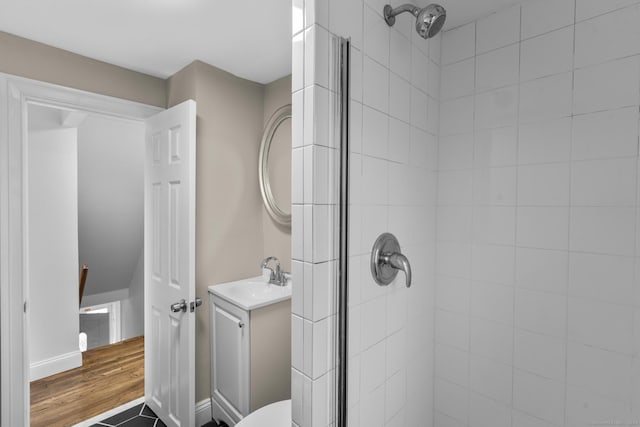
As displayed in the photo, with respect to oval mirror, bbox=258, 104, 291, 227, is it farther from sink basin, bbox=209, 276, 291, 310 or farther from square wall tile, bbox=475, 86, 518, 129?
square wall tile, bbox=475, 86, 518, 129

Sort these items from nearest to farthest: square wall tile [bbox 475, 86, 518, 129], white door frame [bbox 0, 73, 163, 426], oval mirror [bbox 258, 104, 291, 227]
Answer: square wall tile [bbox 475, 86, 518, 129], white door frame [bbox 0, 73, 163, 426], oval mirror [bbox 258, 104, 291, 227]

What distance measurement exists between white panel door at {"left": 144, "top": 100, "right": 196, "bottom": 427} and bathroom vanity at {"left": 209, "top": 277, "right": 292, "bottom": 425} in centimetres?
17

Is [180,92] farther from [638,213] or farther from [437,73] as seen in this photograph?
[638,213]

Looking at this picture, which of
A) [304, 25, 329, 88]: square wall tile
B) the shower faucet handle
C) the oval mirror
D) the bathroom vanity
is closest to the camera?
[304, 25, 329, 88]: square wall tile

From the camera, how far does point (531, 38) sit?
1.01 m

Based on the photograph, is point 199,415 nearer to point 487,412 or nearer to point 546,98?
point 487,412

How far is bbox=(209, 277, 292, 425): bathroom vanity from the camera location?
5.06 feet

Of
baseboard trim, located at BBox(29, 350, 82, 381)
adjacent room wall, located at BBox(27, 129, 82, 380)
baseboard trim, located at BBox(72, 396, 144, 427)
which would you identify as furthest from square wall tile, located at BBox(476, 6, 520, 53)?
baseboard trim, located at BBox(29, 350, 82, 381)

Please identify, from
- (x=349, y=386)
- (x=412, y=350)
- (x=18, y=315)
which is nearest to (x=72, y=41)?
(x=18, y=315)

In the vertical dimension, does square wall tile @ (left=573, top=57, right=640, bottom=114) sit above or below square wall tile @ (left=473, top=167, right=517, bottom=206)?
above

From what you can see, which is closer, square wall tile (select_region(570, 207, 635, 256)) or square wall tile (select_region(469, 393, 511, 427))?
square wall tile (select_region(570, 207, 635, 256))

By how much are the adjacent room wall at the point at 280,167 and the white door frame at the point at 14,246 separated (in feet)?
3.85

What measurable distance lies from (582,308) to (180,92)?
2190mm

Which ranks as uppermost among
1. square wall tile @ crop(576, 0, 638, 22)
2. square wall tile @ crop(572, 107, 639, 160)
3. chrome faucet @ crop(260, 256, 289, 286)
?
square wall tile @ crop(576, 0, 638, 22)
